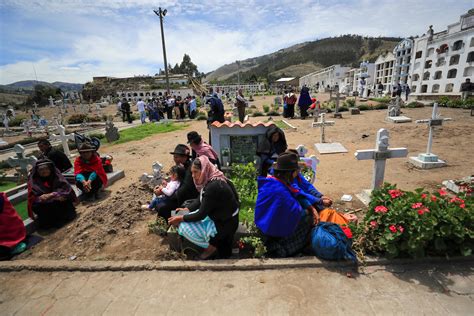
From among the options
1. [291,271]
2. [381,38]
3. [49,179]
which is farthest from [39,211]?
[381,38]

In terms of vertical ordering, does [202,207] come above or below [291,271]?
above

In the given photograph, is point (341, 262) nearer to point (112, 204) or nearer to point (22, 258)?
point (112, 204)

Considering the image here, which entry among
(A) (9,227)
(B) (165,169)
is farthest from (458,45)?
(A) (9,227)

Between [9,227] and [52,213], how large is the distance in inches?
23.8

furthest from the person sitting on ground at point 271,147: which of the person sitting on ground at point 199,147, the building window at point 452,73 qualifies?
the building window at point 452,73

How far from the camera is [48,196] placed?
4.05m

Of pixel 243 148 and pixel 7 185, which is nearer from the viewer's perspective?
pixel 243 148

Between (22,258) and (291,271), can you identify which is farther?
(22,258)

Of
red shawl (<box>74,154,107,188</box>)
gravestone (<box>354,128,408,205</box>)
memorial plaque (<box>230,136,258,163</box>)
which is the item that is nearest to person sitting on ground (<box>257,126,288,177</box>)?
memorial plaque (<box>230,136,258,163</box>)

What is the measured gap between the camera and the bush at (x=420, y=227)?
2557 millimetres

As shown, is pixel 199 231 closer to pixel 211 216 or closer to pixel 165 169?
pixel 211 216

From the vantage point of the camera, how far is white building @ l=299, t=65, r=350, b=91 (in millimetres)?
47728

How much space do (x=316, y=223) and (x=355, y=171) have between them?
355 cm

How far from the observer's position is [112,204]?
4.55 m
